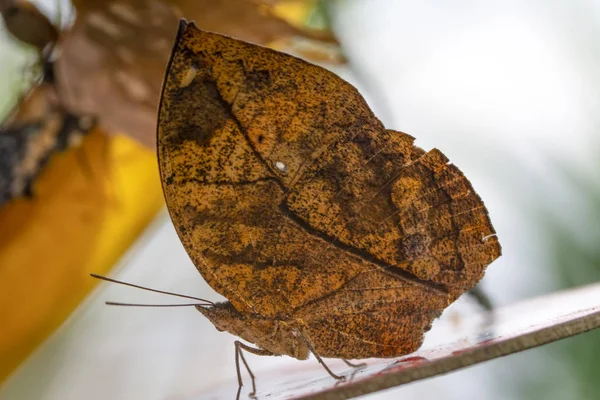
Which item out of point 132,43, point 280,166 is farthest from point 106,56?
point 280,166

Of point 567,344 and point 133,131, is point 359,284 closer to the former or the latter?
point 133,131

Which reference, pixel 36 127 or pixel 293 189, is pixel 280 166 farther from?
pixel 36 127

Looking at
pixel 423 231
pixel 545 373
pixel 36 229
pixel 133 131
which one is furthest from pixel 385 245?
pixel 545 373

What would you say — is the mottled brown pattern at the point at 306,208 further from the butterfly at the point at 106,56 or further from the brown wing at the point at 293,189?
the butterfly at the point at 106,56

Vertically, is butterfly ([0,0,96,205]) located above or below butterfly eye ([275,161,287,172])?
above

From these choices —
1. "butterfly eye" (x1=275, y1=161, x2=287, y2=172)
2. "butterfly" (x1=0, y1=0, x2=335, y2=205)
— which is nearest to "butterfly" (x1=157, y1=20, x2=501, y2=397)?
"butterfly eye" (x1=275, y1=161, x2=287, y2=172)

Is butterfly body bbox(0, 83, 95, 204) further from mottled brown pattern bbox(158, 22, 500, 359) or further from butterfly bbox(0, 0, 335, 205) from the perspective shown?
mottled brown pattern bbox(158, 22, 500, 359)
